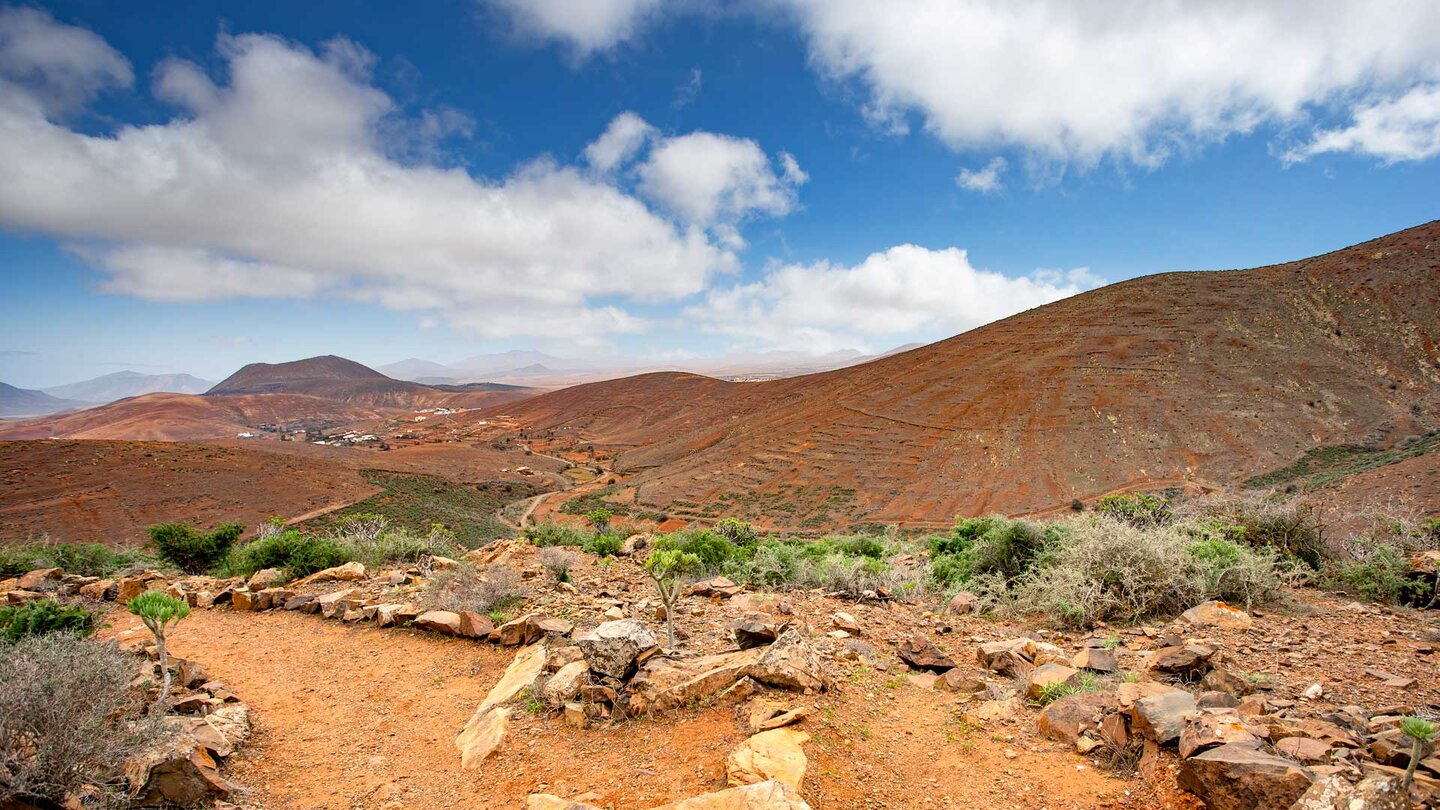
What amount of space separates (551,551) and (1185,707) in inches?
363

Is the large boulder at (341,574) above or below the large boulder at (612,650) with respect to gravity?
below

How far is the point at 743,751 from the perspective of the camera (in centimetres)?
370

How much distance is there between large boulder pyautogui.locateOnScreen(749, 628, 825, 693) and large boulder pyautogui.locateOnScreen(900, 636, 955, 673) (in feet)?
4.80

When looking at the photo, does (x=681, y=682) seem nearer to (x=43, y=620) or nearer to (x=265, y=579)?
(x=43, y=620)

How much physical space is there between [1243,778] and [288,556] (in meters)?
13.9

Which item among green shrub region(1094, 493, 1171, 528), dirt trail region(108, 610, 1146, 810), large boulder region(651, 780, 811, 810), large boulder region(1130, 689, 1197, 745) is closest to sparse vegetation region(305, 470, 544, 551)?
dirt trail region(108, 610, 1146, 810)

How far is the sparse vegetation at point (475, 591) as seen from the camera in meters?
7.72

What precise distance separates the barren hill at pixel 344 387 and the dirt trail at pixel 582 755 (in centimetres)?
13727

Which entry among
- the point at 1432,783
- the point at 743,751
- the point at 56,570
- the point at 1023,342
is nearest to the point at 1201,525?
the point at 1432,783

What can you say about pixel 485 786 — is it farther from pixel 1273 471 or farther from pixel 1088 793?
pixel 1273 471

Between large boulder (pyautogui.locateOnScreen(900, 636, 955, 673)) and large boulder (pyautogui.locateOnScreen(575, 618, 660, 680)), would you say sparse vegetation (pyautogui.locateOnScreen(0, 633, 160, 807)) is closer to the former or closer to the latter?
large boulder (pyautogui.locateOnScreen(575, 618, 660, 680))

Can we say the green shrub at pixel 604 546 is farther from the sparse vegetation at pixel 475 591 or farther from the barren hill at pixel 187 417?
the barren hill at pixel 187 417

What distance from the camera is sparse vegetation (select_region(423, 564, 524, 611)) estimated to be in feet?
25.3

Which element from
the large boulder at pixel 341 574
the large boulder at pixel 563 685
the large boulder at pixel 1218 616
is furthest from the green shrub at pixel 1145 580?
the large boulder at pixel 341 574
